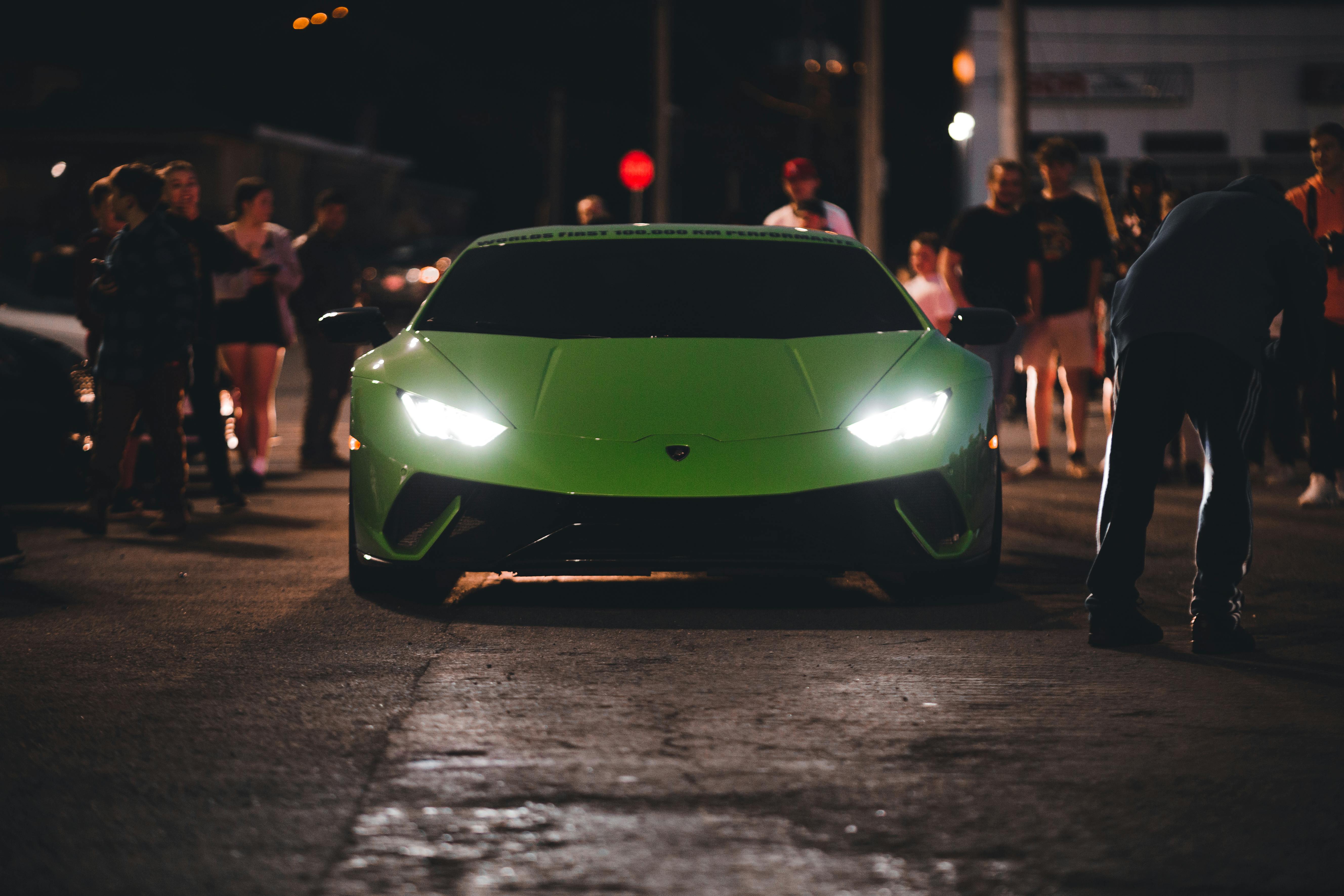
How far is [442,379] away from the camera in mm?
6348

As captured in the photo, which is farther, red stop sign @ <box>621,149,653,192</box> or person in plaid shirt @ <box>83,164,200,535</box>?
red stop sign @ <box>621,149,653,192</box>

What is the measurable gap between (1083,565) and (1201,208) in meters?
2.21

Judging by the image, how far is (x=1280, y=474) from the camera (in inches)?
441

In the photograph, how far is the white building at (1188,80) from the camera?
1598 inches

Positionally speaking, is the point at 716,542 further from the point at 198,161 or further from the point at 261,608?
the point at 198,161

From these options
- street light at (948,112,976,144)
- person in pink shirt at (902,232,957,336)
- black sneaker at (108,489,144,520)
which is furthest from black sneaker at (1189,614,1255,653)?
street light at (948,112,976,144)

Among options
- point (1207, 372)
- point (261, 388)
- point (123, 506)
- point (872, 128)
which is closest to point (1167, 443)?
point (1207, 372)

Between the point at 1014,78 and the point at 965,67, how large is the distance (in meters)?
18.9

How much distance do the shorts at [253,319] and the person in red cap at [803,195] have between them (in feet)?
9.67

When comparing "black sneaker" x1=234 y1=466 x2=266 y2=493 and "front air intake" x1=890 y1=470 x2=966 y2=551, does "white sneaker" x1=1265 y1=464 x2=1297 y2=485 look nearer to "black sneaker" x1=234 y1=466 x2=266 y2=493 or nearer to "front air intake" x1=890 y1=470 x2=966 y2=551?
"front air intake" x1=890 y1=470 x2=966 y2=551

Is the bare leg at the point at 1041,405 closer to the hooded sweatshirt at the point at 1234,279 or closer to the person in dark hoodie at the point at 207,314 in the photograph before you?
the person in dark hoodie at the point at 207,314

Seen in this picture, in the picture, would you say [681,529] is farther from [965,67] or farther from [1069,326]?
[965,67]

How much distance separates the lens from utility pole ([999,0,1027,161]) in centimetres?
1653

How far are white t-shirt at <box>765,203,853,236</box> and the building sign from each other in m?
31.0
